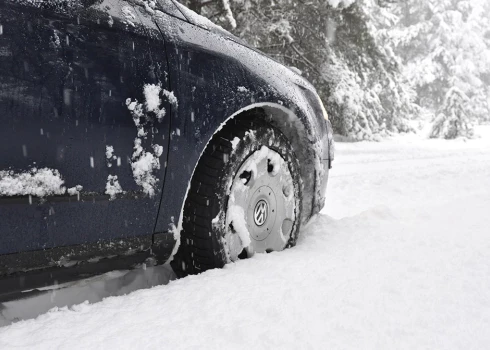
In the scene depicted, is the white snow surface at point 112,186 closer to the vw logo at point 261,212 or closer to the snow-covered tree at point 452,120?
the vw logo at point 261,212

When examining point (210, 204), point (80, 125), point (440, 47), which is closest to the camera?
point (80, 125)

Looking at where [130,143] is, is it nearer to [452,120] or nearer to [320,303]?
[320,303]

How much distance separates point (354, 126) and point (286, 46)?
120 inches

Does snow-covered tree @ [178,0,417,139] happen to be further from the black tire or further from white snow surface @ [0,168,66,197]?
white snow surface @ [0,168,66,197]

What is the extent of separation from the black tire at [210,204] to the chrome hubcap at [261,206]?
Answer: 7 cm

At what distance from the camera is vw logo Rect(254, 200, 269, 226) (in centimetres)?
219

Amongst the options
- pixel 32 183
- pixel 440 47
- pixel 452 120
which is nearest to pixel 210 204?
pixel 32 183

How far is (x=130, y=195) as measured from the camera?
160cm

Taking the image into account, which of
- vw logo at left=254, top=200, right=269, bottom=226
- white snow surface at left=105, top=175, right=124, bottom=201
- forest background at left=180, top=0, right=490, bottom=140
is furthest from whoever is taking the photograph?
forest background at left=180, top=0, right=490, bottom=140

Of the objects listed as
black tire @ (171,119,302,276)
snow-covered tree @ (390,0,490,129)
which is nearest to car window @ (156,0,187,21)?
black tire @ (171,119,302,276)

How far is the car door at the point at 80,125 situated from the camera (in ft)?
4.19

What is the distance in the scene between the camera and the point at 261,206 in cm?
222

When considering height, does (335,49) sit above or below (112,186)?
above

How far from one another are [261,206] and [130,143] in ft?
2.82
